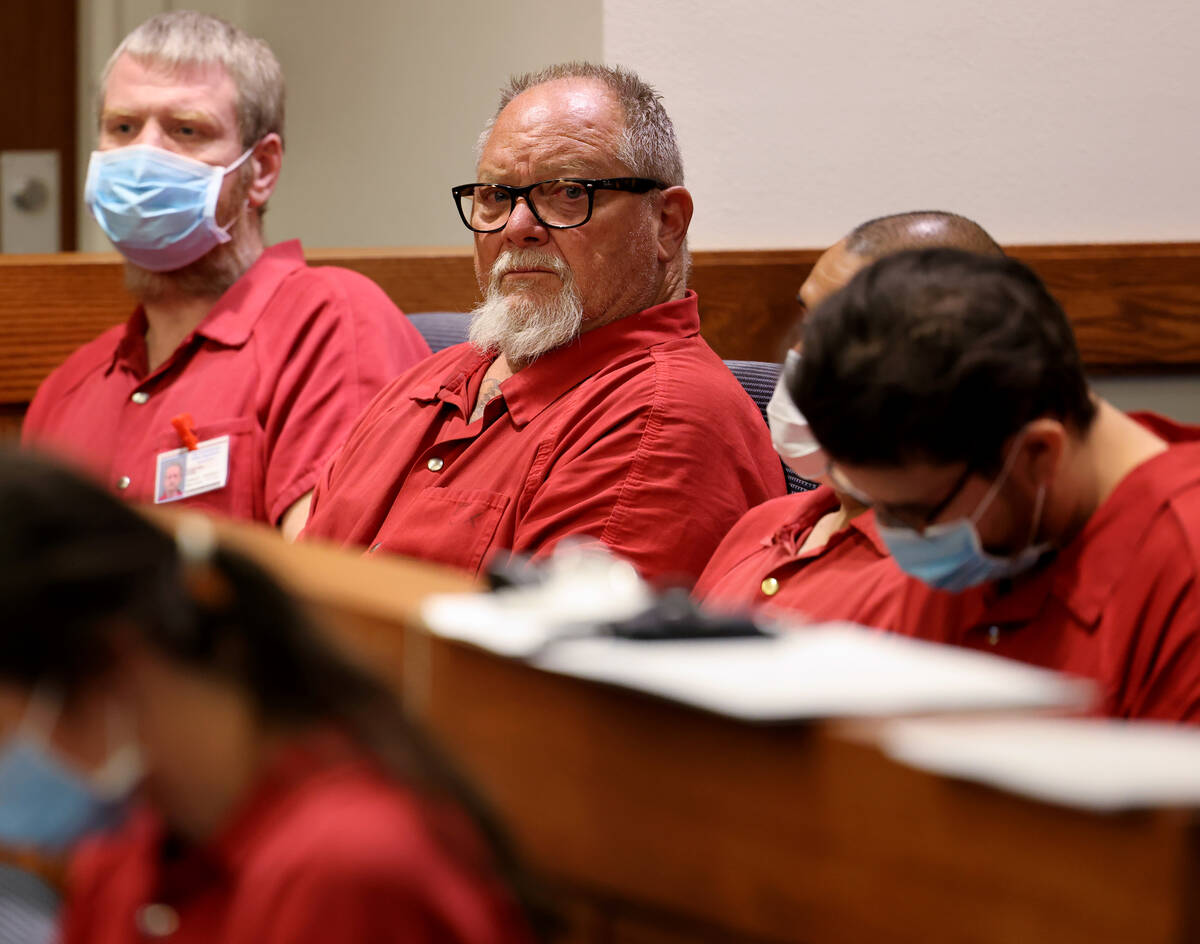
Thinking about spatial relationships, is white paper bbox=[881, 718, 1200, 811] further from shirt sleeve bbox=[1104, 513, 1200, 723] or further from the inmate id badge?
the inmate id badge

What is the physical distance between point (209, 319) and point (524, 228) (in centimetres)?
66

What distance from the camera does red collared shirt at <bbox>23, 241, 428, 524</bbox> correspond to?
235 centimetres

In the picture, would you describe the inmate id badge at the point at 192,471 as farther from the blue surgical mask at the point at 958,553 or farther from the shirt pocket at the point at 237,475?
the blue surgical mask at the point at 958,553

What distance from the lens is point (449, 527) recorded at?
1904mm

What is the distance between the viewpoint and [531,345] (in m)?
2.04

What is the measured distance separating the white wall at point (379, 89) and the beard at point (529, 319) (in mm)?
834

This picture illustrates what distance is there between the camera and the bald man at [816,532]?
1572 millimetres

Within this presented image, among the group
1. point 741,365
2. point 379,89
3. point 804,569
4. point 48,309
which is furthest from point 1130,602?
point 379,89

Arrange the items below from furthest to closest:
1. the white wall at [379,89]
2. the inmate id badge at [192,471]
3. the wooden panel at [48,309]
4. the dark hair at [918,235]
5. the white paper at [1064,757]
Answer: the white wall at [379,89]
the wooden panel at [48,309]
the inmate id badge at [192,471]
the dark hair at [918,235]
the white paper at [1064,757]

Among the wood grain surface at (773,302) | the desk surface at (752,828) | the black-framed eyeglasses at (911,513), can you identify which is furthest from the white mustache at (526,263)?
the desk surface at (752,828)

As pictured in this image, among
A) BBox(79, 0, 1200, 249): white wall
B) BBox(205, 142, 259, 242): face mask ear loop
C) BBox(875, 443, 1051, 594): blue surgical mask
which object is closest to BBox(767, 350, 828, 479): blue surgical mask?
BBox(875, 443, 1051, 594): blue surgical mask

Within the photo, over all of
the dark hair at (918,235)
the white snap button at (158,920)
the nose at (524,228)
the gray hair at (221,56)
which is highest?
the gray hair at (221,56)

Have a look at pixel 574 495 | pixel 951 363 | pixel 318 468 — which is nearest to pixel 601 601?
pixel 951 363

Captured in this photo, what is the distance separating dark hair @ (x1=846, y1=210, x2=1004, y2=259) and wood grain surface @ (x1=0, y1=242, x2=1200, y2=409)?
35.3 inches
